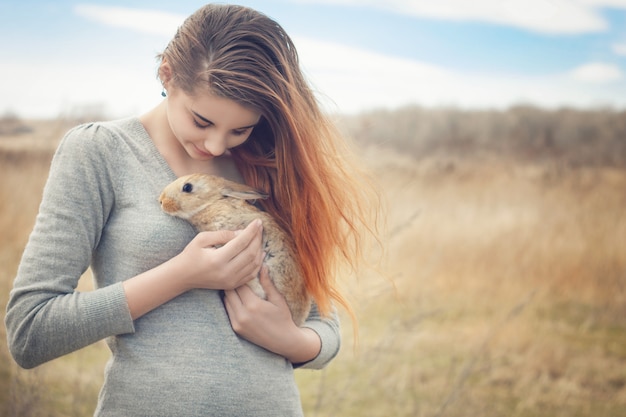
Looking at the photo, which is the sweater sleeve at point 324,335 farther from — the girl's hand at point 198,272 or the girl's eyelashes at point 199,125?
the girl's eyelashes at point 199,125

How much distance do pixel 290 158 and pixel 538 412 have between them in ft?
11.3

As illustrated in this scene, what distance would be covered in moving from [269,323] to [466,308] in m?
4.76

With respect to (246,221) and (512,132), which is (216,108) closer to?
(246,221)

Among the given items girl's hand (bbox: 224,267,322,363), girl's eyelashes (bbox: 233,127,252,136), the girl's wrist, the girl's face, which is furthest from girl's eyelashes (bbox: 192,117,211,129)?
the girl's wrist

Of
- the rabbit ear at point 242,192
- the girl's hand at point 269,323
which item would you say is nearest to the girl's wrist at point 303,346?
the girl's hand at point 269,323

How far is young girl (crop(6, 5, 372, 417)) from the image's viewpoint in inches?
63.5

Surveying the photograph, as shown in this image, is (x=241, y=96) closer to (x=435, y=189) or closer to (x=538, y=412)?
(x=538, y=412)

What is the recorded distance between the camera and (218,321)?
175cm

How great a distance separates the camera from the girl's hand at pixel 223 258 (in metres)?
1.65

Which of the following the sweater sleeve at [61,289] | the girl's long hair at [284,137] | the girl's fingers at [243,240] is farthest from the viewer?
the girl's long hair at [284,137]

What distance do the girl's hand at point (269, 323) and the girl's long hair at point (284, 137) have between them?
0.54 feet

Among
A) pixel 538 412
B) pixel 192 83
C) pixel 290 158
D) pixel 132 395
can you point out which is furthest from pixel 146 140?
pixel 538 412

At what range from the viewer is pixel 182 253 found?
1666mm

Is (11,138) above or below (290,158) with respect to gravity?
below
